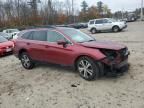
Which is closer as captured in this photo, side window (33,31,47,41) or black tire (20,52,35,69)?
side window (33,31,47,41)

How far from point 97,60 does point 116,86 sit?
89 cm

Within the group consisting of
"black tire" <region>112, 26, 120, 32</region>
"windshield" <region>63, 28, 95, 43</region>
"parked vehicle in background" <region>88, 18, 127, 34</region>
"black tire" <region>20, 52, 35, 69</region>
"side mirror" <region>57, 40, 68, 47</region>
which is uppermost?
"parked vehicle in background" <region>88, 18, 127, 34</region>

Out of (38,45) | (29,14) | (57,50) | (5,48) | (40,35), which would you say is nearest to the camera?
(57,50)

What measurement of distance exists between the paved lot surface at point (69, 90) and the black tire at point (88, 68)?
0.18m

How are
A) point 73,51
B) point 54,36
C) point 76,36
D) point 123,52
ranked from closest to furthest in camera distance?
point 123,52 → point 73,51 → point 76,36 → point 54,36

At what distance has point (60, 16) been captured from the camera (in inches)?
2675

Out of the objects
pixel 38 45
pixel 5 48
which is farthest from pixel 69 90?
pixel 5 48

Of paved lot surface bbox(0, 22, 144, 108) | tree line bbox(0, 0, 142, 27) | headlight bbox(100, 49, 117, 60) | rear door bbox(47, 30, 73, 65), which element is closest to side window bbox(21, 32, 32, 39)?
rear door bbox(47, 30, 73, 65)

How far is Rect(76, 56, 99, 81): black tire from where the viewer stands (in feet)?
20.8

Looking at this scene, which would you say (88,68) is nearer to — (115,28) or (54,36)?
(54,36)

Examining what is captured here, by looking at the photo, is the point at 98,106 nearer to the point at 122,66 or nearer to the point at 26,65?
the point at 122,66

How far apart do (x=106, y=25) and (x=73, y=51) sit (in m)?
18.6

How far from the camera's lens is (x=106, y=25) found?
81.1 ft

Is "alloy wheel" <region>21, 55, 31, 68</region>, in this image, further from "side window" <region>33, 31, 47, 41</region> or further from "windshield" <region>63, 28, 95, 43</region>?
"windshield" <region>63, 28, 95, 43</region>
